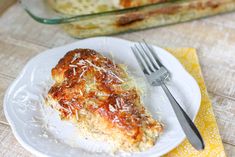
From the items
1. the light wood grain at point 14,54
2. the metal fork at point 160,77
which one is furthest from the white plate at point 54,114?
the light wood grain at point 14,54

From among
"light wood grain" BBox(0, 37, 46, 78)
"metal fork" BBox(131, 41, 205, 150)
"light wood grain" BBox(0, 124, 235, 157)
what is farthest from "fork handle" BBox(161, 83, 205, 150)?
"light wood grain" BBox(0, 37, 46, 78)

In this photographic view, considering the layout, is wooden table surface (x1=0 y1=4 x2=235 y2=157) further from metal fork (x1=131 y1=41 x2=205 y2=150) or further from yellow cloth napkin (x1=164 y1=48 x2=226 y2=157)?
metal fork (x1=131 y1=41 x2=205 y2=150)

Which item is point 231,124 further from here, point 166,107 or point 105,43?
point 105,43

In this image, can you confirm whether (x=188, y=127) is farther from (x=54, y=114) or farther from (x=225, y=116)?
(x=54, y=114)

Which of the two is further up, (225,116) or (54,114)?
(54,114)

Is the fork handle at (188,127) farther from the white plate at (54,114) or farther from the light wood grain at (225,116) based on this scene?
the light wood grain at (225,116)

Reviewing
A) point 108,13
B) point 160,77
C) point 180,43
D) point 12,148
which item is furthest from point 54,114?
point 180,43
